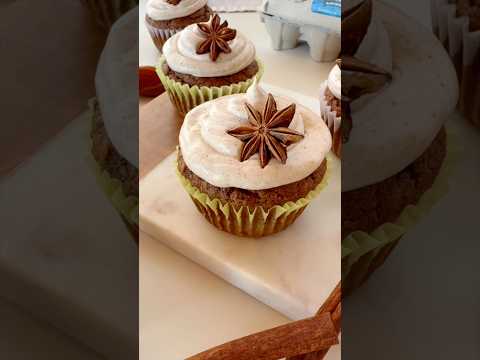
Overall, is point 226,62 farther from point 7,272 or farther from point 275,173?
point 7,272

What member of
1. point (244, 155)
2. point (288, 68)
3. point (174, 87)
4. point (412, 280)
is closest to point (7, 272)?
point (412, 280)

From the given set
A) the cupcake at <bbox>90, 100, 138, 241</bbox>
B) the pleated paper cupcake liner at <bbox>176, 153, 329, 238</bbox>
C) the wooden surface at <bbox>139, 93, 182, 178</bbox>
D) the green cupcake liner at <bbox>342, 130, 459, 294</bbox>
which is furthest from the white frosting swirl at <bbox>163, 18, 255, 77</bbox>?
the cupcake at <bbox>90, 100, 138, 241</bbox>

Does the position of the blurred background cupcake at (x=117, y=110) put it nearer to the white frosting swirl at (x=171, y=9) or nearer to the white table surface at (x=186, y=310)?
the white table surface at (x=186, y=310)

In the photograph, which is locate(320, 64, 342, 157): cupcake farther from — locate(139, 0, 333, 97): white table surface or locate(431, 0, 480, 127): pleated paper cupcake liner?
locate(431, 0, 480, 127): pleated paper cupcake liner

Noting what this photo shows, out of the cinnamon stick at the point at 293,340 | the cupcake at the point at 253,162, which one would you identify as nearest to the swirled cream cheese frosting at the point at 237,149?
the cupcake at the point at 253,162

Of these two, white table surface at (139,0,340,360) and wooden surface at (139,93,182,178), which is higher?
wooden surface at (139,93,182,178)

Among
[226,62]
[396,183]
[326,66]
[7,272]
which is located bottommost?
[326,66]
